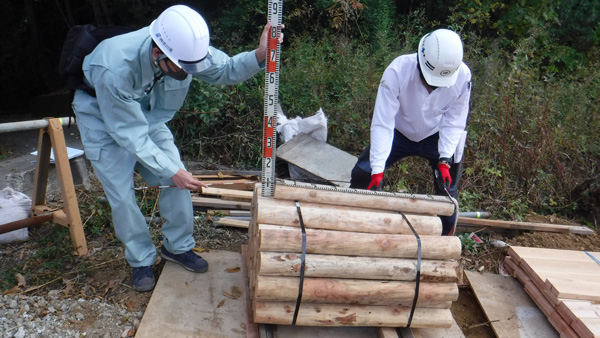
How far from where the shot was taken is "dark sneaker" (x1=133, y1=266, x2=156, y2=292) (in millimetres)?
3639

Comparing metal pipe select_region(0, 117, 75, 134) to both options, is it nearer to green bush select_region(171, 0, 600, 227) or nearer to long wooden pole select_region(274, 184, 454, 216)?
long wooden pole select_region(274, 184, 454, 216)

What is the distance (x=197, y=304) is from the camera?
3477 mm

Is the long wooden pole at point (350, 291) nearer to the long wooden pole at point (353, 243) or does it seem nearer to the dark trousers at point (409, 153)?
the long wooden pole at point (353, 243)

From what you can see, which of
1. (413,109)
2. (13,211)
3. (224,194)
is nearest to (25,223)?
(13,211)

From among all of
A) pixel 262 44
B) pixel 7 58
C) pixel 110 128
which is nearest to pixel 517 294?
pixel 262 44

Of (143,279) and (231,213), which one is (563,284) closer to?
(231,213)

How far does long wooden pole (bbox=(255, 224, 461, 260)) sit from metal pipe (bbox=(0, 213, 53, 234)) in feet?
7.03

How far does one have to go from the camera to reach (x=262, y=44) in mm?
3428

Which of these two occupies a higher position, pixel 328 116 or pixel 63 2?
pixel 63 2

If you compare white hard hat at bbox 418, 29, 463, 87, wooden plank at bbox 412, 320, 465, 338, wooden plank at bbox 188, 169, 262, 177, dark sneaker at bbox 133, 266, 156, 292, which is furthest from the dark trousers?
dark sneaker at bbox 133, 266, 156, 292

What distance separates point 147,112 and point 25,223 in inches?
61.2

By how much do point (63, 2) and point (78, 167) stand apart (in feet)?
21.2

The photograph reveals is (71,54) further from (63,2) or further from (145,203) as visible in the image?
(63,2)

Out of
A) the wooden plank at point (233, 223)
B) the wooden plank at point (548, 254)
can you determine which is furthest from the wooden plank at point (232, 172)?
the wooden plank at point (548, 254)
